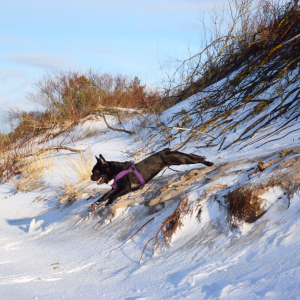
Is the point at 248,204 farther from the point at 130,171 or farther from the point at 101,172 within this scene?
the point at 101,172

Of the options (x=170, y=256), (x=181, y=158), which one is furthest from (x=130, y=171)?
(x=170, y=256)

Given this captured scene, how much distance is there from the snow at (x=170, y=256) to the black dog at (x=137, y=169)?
321 mm

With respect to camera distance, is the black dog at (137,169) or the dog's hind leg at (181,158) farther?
the dog's hind leg at (181,158)

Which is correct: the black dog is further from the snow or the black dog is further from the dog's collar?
the snow

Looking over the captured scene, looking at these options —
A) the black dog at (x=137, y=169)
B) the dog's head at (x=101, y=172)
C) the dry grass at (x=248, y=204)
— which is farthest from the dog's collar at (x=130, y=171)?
the dry grass at (x=248, y=204)

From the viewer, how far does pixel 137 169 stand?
456 centimetres

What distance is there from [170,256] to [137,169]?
1.82 metres

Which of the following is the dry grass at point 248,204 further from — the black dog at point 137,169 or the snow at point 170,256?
the black dog at point 137,169

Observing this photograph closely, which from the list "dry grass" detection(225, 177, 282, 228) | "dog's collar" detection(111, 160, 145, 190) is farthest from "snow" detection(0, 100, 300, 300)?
"dog's collar" detection(111, 160, 145, 190)

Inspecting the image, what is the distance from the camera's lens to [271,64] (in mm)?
6371

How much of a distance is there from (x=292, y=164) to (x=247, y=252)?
1.12 metres

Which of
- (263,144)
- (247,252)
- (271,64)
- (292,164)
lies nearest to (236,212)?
(247,252)

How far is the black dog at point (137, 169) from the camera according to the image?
14.6ft

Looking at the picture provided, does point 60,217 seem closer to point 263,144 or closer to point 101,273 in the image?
point 101,273
